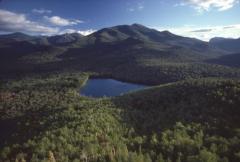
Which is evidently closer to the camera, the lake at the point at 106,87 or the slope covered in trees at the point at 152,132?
the slope covered in trees at the point at 152,132

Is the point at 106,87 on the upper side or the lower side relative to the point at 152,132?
lower

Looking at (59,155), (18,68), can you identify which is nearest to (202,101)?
(59,155)

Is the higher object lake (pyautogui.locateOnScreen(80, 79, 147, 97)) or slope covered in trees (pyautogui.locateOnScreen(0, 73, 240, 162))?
slope covered in trees (pyautogui.locateOnScreen(0, 73, 240, 162))

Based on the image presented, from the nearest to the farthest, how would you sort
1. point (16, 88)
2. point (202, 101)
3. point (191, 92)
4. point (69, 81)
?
point (202, 101), point (191, 92), point (16, 88), point (69, 81)

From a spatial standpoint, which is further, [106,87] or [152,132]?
[106,87]

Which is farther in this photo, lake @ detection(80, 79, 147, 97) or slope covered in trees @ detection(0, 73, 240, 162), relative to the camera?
lake @ detection(80, 79, 147, 97)

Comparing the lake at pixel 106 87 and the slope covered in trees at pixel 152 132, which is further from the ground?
the slope covered in trees at pixel 152 132

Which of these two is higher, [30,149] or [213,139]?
[213,139]

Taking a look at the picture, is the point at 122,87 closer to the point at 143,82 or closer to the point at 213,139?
the point at 143,82
